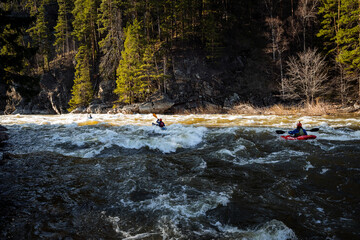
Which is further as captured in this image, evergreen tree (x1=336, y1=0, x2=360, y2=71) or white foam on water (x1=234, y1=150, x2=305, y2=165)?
evergreen tree (x1=336, y1=0, x2=360, y2=71)

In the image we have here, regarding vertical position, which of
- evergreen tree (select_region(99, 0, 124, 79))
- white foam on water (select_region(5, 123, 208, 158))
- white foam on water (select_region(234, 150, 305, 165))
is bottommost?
white foam on water (select_region(234, 150, 305, 165))

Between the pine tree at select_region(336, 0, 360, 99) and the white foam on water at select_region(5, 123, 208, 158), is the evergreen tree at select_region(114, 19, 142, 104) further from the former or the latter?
the pine tree at select_region(336, 0, 360, 99)

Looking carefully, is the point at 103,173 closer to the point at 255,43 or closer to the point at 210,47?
the point at 210,47

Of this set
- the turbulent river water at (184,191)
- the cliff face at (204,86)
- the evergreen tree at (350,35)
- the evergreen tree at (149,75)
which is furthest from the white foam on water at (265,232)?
the evergreen tree at (149,75)

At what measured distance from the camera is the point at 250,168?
6.89m

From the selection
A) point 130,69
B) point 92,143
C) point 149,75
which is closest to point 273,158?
point 92,143

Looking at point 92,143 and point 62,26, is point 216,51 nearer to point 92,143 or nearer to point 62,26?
point 92,143

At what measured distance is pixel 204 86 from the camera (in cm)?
2825

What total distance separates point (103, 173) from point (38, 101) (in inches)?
1502

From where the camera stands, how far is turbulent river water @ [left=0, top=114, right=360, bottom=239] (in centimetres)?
390

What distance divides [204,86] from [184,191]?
23947mm

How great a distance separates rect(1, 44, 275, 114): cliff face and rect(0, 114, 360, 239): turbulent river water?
1723 centimetres

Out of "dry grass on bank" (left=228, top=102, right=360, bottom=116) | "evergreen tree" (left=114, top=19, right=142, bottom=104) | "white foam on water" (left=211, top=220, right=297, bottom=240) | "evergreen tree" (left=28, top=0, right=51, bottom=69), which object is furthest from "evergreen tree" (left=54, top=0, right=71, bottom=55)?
"white foam on water" (left=211, top=220, right=297, bottom=240)

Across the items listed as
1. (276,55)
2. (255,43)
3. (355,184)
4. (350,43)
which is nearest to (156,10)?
(255,43)
